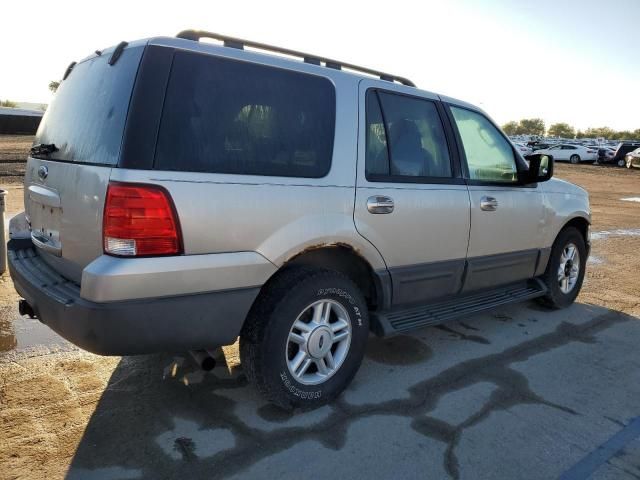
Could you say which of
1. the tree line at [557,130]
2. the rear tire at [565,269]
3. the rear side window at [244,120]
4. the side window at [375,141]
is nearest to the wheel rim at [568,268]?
the rear tire at [565,269]

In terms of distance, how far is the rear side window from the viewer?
253cm

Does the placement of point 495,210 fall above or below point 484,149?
below

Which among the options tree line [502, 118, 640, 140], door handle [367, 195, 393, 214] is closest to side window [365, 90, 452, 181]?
door handle [367, 195, 393, 214]

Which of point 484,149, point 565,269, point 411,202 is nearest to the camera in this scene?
point 411,202

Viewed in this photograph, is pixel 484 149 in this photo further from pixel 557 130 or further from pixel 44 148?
pixel 557 130

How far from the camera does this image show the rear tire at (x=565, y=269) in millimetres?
5035

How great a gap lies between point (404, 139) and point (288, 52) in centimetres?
100

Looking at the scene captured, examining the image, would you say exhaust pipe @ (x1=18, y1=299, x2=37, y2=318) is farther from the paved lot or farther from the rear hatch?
the paved lot

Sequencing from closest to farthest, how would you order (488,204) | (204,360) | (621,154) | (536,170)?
(204,360) → (488,204) → (536,170) → (621,154)

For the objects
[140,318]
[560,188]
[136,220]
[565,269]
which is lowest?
[565,269]

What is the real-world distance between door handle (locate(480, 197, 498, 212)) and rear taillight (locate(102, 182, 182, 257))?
2543 mm

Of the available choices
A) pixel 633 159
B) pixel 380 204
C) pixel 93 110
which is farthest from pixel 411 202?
pixel 633 159

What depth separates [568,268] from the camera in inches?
207

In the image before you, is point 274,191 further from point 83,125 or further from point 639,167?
point 639,167
